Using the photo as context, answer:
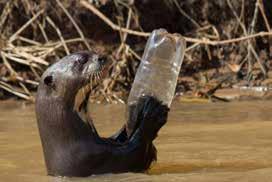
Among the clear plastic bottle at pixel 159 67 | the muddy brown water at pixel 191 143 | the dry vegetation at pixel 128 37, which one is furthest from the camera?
the dry vegetation at pixel 128 37

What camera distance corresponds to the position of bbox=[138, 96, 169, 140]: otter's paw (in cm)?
302

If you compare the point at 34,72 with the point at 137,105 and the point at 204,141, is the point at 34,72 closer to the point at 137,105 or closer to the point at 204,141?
the point at 204,141

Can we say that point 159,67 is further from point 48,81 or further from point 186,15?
point 186,15

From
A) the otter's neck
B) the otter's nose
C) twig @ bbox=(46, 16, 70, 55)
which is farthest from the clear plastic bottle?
twig @ bbox=(46, 16, 70, 55)

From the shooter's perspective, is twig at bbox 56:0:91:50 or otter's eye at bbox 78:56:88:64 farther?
twig at bbox 56:0:91:50

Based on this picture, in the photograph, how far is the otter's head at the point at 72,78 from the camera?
3.03 metres

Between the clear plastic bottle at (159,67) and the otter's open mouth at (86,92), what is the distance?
0.66 ft

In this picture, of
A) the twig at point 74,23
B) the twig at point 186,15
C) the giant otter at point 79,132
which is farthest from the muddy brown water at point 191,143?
the twig at point 186,15

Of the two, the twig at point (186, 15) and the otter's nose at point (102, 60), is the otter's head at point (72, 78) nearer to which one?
the otter's nose at point (102, 60)

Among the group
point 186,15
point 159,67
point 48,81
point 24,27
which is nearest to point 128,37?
point 186,15

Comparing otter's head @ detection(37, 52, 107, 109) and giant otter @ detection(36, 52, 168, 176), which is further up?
otter's head @ detection(37, 52, 107, 109)

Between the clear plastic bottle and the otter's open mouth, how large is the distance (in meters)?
0.20

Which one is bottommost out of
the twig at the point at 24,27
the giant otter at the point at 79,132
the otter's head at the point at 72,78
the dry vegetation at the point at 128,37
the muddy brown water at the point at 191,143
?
the dry vegetation at the point at 128,37

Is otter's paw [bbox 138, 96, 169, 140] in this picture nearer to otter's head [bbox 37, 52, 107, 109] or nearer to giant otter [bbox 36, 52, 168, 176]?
giant otter [bbox 36, 52, 168, 176]
